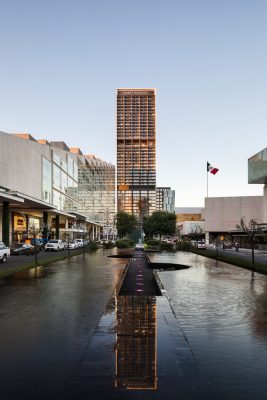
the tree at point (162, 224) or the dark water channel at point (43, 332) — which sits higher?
the tree at point (162, 224)

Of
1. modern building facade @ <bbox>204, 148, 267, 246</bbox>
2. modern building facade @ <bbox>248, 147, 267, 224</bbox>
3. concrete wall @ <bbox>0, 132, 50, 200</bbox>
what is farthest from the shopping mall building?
modern building facade @ <bbox>248, 147, 267, 224</bbox>

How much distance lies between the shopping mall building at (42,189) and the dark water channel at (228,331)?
42.1 meters

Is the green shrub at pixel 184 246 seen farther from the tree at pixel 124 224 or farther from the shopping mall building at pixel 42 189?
the tree at pixel 124 224

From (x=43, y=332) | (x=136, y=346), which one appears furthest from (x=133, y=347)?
(x=43, y=332)

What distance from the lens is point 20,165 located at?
84.4 meters

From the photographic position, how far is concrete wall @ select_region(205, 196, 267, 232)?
117500 mm

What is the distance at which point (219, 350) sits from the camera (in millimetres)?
8828

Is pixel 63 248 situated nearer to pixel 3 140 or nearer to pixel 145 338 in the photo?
pixel 3 140

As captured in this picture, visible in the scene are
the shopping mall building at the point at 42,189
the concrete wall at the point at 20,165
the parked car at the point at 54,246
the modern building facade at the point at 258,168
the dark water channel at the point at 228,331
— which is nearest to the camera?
the dark water channel at the point at 228,331

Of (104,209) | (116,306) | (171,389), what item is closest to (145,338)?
(171,389)

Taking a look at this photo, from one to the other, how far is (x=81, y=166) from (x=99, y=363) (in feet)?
482

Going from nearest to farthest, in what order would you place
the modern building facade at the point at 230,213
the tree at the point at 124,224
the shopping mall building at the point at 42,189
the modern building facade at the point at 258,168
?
1. the shopping mall building at the point at 42,189
2. the modern building facade at the point at 258,168
3. the modern building facade at the point at 230,213
4. the tree at the point at 124,224

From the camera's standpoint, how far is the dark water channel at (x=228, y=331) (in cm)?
699

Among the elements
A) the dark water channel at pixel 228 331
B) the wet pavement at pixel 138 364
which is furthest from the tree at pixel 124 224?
the wet pavement at pixel 138 364
